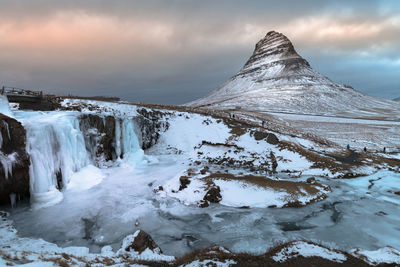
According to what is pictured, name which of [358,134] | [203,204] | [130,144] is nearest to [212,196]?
[203,204]

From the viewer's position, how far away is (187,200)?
17609mm

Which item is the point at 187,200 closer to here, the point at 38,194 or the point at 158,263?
the point at 158,263

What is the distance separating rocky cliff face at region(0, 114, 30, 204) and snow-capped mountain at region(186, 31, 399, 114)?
9189cm

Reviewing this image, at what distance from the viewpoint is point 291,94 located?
140m

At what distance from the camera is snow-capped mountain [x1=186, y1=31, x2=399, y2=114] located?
11717 cm

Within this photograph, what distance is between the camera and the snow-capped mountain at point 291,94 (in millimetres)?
117169

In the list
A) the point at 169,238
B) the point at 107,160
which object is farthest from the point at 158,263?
the point at 107,160

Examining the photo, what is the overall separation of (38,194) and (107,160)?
9.37m

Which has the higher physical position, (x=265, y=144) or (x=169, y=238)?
(x=265, y=144)

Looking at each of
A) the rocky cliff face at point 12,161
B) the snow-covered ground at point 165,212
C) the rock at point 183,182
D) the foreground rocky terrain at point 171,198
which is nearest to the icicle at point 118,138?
the foreground rocky terrain at point 171,198

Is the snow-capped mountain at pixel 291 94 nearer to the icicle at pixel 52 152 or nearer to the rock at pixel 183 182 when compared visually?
the rock at pixel 183 182

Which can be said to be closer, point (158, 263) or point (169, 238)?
point (158, 263)

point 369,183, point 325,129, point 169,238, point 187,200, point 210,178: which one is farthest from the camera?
point 325,129

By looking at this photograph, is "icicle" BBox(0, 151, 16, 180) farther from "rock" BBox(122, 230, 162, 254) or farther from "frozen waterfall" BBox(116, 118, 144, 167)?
"frozen waterfall" BBox(116, 118, 144, 167)
